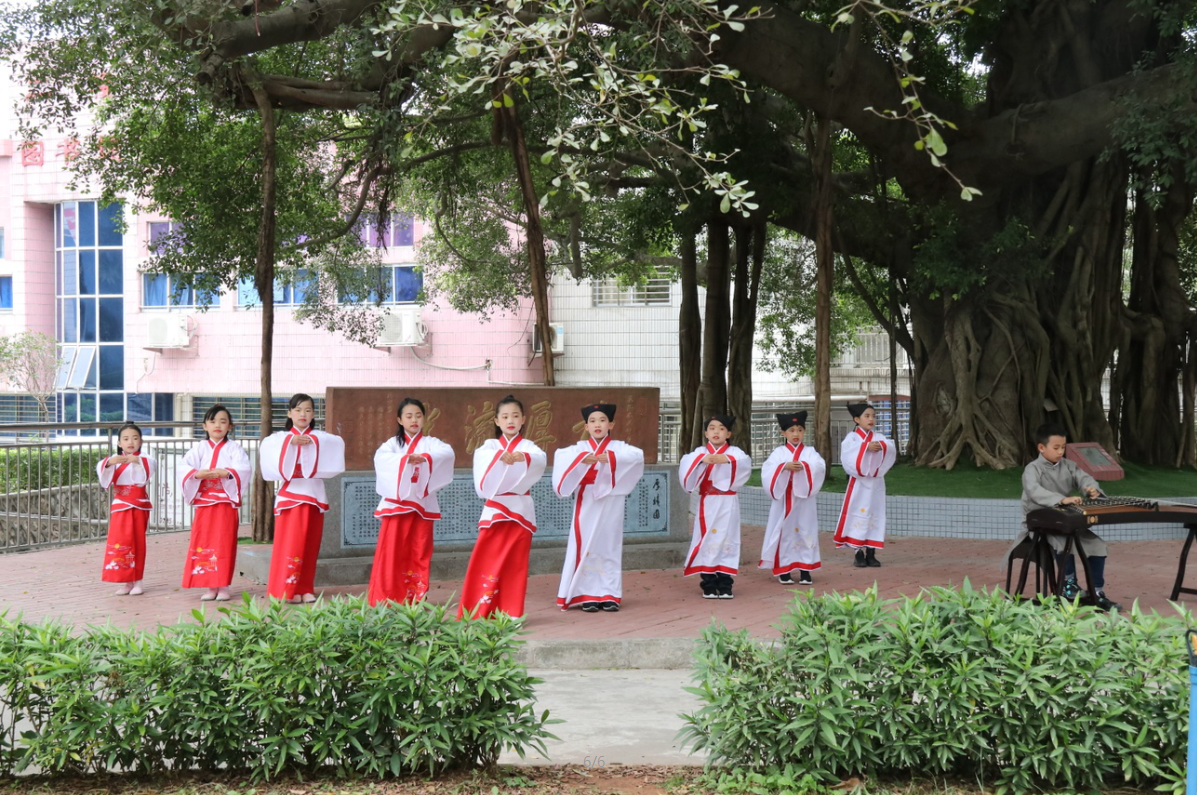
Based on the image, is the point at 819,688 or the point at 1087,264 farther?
the point at 1087,264

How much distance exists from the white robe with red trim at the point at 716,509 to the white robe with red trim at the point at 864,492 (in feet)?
6.83

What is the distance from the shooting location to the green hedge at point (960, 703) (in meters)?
4.20

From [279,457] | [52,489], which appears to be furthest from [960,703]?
[52,489]

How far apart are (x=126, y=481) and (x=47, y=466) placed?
3.74m

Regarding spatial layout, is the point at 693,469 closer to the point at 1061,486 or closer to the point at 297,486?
the point at 1061,486

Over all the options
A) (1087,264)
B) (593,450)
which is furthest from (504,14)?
(1087,264)

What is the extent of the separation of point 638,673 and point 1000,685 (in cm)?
298

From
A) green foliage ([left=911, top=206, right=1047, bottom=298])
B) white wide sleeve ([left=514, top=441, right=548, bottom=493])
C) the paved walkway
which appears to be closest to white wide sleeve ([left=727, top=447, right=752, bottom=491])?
the paved walkway

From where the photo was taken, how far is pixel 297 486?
8547 mm

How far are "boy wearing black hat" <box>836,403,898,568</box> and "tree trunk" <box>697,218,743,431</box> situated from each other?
5.50 m

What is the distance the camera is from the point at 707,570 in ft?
28.6

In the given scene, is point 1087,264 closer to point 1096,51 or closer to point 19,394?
point 1096,51

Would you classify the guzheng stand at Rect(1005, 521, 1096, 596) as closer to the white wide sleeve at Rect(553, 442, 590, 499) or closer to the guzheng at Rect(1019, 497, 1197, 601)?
the guzheng at Rect(1019, 497, 1197, 601)

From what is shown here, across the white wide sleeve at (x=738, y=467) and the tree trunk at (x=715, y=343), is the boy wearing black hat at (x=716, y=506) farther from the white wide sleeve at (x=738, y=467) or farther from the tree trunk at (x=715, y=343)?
the tree trunk at (x=715, y=343)
